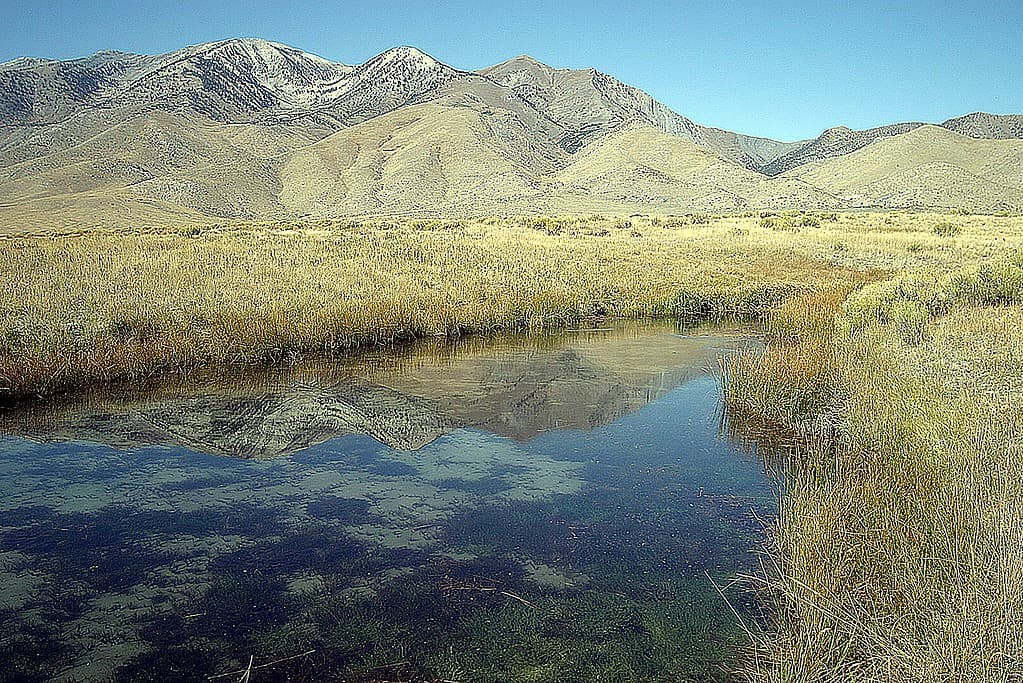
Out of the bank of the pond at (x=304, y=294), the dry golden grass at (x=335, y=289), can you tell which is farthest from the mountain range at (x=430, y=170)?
the bank of the pond at (x=304, y=294)

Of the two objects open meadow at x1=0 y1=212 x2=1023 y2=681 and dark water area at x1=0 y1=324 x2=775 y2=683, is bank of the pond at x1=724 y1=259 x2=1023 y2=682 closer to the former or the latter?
open meadow at x1=0 y1=212 x2=1023 y2=681

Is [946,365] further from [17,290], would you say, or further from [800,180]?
[800,180]

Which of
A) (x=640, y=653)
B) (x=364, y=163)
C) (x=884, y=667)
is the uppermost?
(x=364, y=163)

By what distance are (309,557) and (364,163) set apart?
119441 millimetres

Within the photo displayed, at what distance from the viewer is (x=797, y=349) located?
10820 mm

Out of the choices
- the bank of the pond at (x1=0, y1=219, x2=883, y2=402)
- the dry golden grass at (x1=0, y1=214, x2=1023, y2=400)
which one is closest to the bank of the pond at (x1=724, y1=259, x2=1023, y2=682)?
the bank of the pond at (x1=0, y1=219, x2=883, y2=402)

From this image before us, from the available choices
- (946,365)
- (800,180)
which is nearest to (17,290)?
(946,365)

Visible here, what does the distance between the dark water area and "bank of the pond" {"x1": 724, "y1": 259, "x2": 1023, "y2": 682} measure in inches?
19.2

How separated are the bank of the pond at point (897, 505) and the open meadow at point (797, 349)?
0.06 feet

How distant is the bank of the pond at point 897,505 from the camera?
11.7 ft

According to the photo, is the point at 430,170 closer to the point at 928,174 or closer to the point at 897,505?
the point at 928,174

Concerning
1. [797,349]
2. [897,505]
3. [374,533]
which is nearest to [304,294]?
[797,349]

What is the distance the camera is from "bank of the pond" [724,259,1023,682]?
3.57m

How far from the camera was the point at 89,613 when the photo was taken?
4816 millimetres
